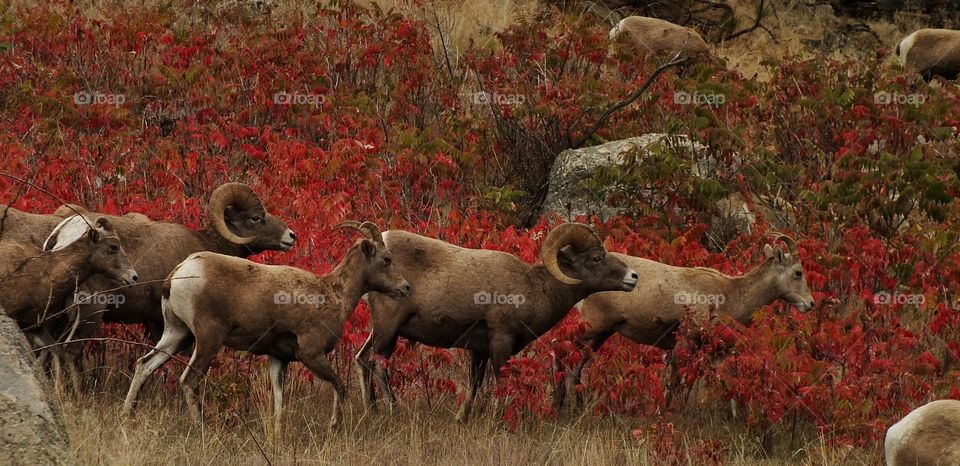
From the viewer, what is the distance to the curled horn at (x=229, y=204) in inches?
444

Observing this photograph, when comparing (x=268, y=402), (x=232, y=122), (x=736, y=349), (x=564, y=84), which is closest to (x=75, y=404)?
(x=268, y=402)

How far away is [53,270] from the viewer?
988 cm


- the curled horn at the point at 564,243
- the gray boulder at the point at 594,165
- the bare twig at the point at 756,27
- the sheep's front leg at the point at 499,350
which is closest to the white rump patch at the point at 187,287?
the sheep's front leg at the point at 499,350

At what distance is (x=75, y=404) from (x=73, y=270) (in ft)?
3.22

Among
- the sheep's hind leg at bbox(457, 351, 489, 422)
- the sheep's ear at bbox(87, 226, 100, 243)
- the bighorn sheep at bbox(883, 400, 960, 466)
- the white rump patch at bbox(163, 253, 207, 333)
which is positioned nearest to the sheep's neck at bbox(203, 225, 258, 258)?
the sheep's ear at bbox(87, 226, 100, 243)

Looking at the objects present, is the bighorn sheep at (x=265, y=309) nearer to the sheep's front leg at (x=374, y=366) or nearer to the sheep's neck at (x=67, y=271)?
the sheep's front leg at (x=374, y=366)

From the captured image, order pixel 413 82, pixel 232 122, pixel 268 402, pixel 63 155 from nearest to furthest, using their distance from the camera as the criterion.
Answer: pixel 268 402
pixel 63 155
pixel 232 122
pixel 413 82

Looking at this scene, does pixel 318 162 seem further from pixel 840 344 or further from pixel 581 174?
pixel 840 344

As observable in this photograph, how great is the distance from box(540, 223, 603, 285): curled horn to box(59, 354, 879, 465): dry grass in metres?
1.14

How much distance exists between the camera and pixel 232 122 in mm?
17547

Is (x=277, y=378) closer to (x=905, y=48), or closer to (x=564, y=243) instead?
(x=564, y=243)

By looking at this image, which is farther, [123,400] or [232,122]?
[232,122]

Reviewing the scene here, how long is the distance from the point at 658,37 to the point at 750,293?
443 inches

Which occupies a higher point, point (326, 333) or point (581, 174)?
point (326, 333)
